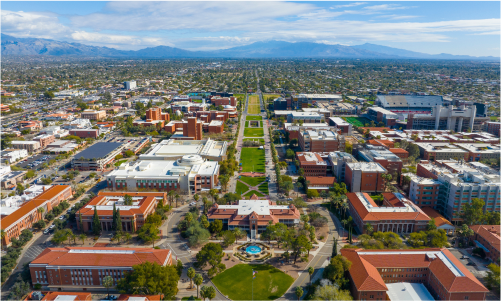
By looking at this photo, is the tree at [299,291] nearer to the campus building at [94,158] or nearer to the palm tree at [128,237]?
the palm tree at [128,237]

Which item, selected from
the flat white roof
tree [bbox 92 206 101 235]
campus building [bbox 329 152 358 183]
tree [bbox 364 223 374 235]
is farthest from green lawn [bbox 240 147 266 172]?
the flat white roof

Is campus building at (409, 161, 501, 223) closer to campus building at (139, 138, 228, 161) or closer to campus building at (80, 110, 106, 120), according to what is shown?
campus building at (139, 138, 228, 161)

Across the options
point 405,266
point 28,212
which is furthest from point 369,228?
point 28,212

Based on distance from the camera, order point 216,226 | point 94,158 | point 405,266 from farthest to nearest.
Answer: point 94,158 → point 216,226 → point 405,266

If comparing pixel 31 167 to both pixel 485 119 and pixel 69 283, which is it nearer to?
pixel 69 283

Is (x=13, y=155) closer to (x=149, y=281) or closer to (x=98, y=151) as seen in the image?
(x=98, y=151)

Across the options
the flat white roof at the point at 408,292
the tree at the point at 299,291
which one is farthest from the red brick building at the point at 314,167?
the tree at the point at 299,291

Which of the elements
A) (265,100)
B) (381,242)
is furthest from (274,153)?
(265,100)
